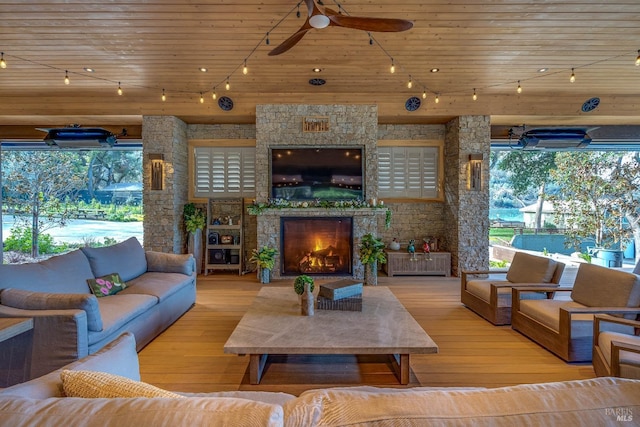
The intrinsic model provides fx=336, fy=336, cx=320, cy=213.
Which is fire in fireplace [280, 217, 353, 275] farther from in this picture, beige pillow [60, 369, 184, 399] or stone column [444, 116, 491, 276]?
beige pillow [60, 369, 184, 399]

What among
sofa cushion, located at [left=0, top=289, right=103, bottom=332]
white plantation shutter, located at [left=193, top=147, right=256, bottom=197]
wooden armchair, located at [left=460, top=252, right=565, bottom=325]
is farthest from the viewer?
white plantation shutter, located at [left=193, top=147, right=256, bottom=197]

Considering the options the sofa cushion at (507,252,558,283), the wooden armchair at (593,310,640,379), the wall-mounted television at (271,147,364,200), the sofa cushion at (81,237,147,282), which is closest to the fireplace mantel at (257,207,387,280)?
the wall-mounted television at (271,147,364,200)

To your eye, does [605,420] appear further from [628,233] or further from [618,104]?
[628,233]

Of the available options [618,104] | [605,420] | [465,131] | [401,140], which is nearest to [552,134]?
[618,104]

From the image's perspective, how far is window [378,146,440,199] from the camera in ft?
23.3

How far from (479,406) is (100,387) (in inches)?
46.4

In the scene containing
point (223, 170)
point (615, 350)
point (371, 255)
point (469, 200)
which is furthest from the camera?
point (223, 170)

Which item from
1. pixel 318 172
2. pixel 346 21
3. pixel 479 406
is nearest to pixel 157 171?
pixel 318 172

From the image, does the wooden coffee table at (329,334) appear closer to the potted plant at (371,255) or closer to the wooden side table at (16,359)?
the wooden side table at (16,359)

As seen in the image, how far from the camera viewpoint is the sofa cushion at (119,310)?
9.21 feet

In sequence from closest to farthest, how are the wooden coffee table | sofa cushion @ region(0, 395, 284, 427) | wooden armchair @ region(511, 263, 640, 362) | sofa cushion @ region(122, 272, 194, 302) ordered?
1. sofa cushion @ region(0, 395, 284, 427)
2. the wooden coffee table
3. wooden armchair @ region(511, 263, 640, 362)
4. sofa cushion @ region(122, 272, 194, 302)

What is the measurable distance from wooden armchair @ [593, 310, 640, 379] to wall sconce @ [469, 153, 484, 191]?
3.76 m

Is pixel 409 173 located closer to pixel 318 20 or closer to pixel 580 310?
pixel 580 310

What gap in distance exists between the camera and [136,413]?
89cm
